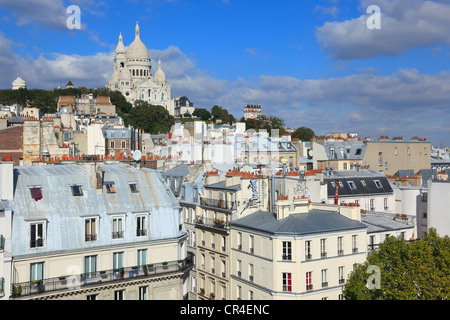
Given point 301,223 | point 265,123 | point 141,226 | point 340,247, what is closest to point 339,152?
point 340,247

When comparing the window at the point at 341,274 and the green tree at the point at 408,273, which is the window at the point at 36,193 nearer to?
the green tree at the point at 408,273

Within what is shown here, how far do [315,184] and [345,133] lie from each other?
36.3 m

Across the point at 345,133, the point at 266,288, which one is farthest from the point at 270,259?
the point at 345,133

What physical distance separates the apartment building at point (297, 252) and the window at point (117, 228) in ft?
25.9

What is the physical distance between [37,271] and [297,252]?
12.8 metres

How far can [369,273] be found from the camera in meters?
23.0

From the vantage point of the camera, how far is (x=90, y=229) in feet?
73.1

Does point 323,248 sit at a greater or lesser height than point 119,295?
greater

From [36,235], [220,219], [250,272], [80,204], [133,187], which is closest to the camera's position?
[36,235]

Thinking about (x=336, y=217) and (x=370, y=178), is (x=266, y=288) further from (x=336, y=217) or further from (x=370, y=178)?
(x=370, y=178)

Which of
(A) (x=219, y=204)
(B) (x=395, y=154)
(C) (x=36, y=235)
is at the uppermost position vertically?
(B) (x=395, y=154)

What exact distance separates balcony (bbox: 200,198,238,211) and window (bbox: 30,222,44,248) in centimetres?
1247

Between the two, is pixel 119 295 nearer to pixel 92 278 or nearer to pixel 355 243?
pixel 92 278

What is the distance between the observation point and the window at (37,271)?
20500 mm
